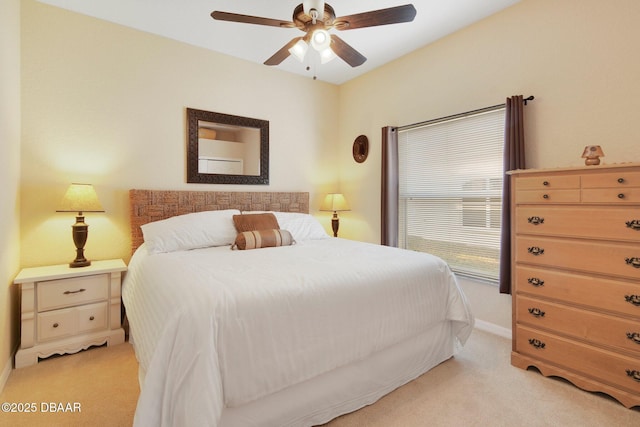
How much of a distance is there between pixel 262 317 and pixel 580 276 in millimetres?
1941

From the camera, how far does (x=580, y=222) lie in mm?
1901

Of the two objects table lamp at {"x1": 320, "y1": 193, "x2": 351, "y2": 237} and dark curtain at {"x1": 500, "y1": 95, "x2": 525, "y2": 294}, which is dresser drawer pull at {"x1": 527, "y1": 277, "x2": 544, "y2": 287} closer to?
dark curtain at {"x1": 500, "y1": 95, "x2": 525, "y2": 294}

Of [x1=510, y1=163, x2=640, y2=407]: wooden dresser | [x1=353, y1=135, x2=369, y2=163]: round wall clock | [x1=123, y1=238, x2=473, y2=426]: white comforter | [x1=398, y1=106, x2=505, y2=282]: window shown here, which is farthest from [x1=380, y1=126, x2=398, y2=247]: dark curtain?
[x1=510, y1=163, x2=640, y2=407]: wooden dresser

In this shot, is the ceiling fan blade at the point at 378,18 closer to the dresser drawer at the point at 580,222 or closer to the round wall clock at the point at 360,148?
the dresser drawer at the point at 580,222

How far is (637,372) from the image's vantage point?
1701 mm

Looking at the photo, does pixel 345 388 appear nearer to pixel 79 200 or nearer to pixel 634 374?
pixel 634 374

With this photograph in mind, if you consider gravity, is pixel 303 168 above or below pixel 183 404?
above

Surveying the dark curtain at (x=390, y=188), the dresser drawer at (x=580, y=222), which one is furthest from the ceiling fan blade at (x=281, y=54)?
the dresser drawer at (x=580, y=222)

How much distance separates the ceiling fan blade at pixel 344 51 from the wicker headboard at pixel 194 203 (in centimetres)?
191

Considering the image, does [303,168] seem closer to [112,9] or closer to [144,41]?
[144,41]

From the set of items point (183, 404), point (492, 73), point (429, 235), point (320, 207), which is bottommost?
point (183, 404)

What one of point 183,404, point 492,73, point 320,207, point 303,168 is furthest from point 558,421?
point 303,168

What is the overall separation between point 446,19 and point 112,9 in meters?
2.95

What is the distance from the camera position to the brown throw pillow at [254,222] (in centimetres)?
293
